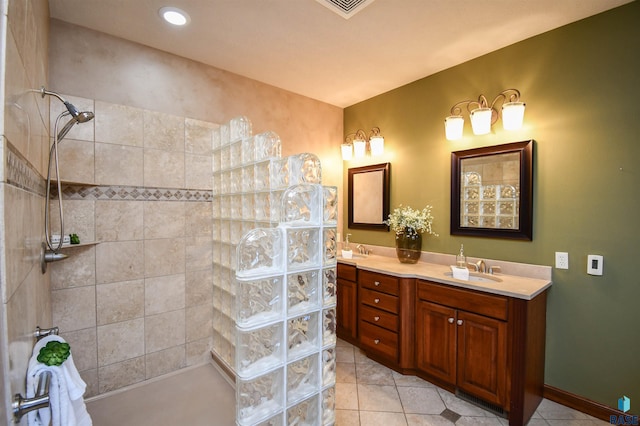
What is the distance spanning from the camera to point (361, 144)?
131 inches

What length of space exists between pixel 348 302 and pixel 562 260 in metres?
1.70

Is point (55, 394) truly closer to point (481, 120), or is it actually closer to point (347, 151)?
point (481, 120)

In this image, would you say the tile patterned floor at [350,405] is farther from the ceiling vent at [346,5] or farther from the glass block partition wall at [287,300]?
the ceiling vent at [346,5]

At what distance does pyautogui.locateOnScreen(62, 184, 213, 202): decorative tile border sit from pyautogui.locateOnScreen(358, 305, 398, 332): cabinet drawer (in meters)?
1.73

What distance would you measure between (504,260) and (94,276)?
10.1 feet

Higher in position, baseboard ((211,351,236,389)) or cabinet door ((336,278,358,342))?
cabinet door ((336,278,358,342))

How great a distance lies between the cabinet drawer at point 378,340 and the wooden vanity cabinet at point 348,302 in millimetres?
111

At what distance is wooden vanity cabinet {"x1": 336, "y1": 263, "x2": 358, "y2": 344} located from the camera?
2705 mm

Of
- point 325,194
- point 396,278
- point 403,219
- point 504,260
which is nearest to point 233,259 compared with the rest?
point 325,194

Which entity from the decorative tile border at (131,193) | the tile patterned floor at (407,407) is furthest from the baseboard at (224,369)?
the decorative tile border at (131,193)

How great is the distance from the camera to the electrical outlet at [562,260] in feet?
6.56

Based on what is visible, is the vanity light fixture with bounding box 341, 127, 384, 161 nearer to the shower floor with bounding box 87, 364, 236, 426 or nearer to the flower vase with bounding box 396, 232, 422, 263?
the flower vase with bounding box 396, 232, 422, 263

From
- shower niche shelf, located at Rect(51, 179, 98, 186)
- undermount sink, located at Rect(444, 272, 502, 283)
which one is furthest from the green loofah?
undermount sink, located at Rect(444, 272, 502, 283)

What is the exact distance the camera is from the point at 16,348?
2.41 feet
